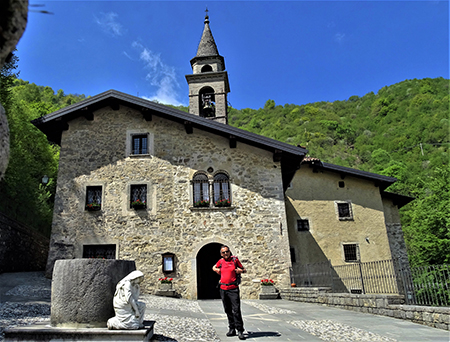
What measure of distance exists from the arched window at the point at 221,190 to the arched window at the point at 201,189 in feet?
1.21

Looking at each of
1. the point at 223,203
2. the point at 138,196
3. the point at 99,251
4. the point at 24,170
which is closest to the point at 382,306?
the point at 223,203

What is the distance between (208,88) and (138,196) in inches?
331

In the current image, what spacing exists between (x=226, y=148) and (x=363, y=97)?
60083 millimetres

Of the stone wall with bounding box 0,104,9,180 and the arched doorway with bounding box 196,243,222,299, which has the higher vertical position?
the stone wall with bounding box 0,104,9,180

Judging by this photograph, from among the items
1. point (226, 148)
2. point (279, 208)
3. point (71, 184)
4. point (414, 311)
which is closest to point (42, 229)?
point (71, 184)

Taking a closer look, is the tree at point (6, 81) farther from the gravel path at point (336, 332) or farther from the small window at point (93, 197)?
the gravel path at point (336, 332)

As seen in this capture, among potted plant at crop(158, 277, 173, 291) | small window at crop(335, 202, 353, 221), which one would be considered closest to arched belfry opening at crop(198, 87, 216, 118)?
small window at crop(335, 202, 353, 221)

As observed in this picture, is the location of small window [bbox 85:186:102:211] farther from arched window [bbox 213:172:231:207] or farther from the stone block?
the stone block

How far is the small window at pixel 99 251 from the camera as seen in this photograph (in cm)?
1332

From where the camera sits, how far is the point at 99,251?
1337cm

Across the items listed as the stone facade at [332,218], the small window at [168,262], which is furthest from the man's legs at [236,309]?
the stone facade at [332,218]

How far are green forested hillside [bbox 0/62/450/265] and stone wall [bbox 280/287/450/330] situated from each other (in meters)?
12.8

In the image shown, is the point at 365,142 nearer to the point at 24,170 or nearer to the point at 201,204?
the point at 201,204

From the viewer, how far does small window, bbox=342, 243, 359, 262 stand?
1784 cm
